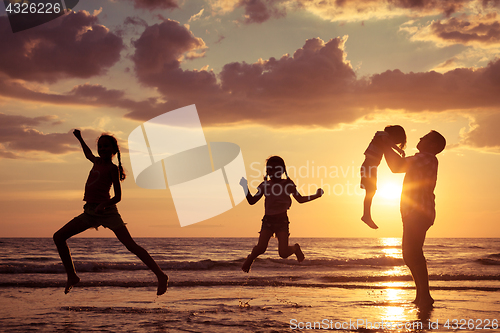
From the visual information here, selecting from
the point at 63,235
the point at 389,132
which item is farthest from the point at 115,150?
the point at 389,132

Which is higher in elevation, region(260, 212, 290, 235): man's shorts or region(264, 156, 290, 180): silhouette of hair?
region(264, 156, 290, 180): silhouette of hair

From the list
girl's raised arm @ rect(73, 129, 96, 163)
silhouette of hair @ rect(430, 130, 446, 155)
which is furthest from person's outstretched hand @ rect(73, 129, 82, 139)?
silhouette of hair @ rect(430, 130, 446, 155)

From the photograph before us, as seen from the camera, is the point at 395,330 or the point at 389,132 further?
the point at 389,132

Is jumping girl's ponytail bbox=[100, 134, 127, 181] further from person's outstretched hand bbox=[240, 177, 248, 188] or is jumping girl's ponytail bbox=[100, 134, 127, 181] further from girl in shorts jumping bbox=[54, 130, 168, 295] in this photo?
person's outstretched hand bbox=[240, 177, 248, 188]

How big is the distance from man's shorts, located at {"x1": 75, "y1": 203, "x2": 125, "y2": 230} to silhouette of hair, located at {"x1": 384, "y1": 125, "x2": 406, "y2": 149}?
12.9 ft

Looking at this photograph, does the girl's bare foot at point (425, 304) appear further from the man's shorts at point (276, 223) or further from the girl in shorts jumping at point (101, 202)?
the girl in shorts jumping at point (101, 202)

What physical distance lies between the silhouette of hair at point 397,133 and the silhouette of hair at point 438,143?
58 centimetres

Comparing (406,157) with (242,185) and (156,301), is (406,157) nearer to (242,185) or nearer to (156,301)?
(242,185)

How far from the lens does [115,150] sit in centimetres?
575

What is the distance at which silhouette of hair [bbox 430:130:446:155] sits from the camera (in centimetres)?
563

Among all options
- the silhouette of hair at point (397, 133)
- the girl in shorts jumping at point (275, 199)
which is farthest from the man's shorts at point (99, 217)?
the silhouette of hair at point (397, 133)

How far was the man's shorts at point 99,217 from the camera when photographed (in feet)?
17.9

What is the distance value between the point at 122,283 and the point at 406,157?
7005 mm

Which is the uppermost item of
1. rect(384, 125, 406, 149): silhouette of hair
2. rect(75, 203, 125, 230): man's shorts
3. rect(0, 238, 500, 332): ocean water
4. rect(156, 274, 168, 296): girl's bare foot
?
rect(384, 125, 406, 149): silhouette of hair
